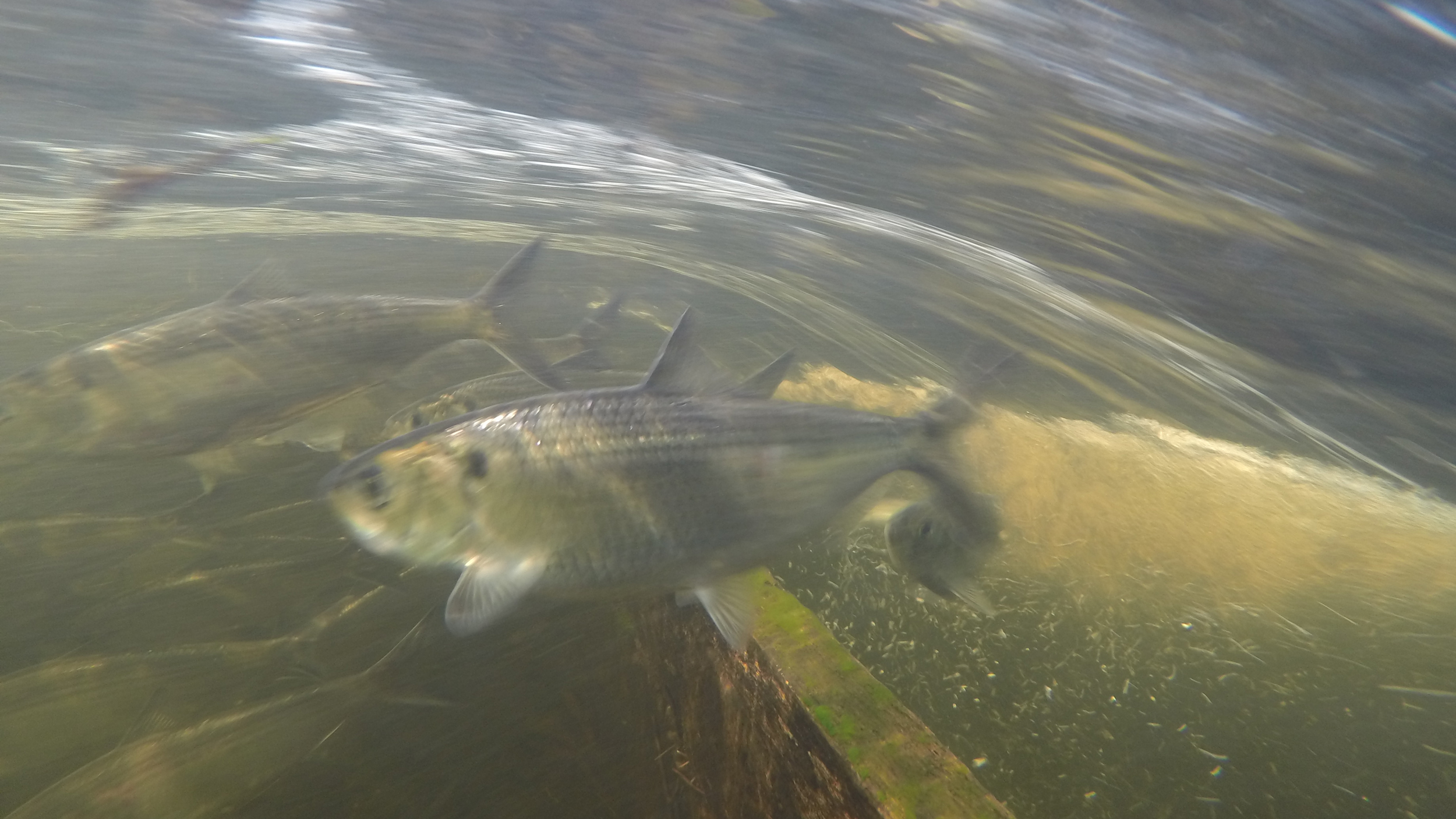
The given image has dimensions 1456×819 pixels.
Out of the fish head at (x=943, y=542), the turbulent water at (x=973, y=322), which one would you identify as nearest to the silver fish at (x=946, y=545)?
the fish head at (x=943, y=542)

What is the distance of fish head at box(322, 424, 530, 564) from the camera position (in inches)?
58.3

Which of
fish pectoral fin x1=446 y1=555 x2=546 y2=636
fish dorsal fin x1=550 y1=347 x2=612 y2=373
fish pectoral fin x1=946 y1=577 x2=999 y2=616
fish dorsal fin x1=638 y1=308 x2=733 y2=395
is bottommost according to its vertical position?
fish pectoral fin x1=946 y1=577 x2=999 y2=616

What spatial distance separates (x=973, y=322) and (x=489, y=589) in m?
7.09

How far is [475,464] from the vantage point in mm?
1552

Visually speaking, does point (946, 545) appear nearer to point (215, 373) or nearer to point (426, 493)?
point (426, 493)

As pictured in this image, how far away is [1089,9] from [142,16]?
6915mm

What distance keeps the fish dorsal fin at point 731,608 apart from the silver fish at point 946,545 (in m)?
0.82

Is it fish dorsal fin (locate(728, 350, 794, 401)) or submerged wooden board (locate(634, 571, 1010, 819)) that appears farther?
fish dorsal fin (locate(728, 350, 794, 401))

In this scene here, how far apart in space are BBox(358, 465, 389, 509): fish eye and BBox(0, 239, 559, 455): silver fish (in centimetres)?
109

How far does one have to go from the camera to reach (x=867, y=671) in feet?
6.68

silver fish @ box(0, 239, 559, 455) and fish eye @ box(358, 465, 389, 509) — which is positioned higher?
fish eye @ box(358, 465, 389, 509)

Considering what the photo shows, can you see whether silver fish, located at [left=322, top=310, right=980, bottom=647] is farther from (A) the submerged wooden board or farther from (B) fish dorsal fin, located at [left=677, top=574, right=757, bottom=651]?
(A) the submerged wooden board

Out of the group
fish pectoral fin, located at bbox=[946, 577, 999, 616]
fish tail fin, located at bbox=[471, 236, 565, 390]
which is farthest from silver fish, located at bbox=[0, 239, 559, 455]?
fish pectoral fin, located at bbox=[946, 577, 999, 616]

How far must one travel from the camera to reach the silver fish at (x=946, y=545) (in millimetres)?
2297
